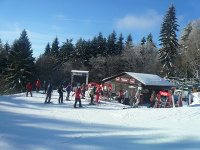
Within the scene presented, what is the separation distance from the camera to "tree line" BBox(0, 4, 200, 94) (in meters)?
27.6

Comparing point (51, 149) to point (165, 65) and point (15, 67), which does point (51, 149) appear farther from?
point (15, 67)

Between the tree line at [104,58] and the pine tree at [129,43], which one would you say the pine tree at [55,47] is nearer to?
the tree line at [104,58]

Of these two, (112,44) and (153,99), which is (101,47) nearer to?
(112,44)

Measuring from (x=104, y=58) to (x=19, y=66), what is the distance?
68.4 feet

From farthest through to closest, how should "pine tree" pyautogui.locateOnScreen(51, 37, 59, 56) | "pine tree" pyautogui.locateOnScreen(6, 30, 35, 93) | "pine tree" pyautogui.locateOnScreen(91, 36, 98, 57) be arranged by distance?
"pine tree" pyautogui.locateOnScreen(51, 37, 59, 56) → "pine tree" pyautogui.locateOnScreen(91, 36, 98, 57) → "pine tree" pyautogui.locateOnScreen(6, 30, 35, 93)

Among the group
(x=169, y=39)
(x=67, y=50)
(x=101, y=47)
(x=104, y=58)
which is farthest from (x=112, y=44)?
(x=169, y=39)

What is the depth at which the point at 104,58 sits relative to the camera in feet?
128

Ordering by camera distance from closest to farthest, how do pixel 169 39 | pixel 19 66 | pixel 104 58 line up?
1. pixel 169 39
2. pixel 19 66
3. pixel 104 58

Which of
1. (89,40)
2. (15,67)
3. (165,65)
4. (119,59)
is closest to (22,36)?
(15,67)

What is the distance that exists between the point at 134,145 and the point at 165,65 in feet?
84.6

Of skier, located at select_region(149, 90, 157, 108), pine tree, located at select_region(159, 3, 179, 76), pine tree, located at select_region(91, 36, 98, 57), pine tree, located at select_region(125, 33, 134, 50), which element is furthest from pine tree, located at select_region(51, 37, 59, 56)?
skier, located at select_region(149, 90, 157, 108)

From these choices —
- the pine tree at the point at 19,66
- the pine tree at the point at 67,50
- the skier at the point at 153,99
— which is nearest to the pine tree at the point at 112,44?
the pine tree at the point at 67,50

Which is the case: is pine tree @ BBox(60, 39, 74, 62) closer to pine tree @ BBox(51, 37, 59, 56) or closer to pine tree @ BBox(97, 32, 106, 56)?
pine tree @ BBox(51, 37, 59, 56)

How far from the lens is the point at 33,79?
3509 cm
